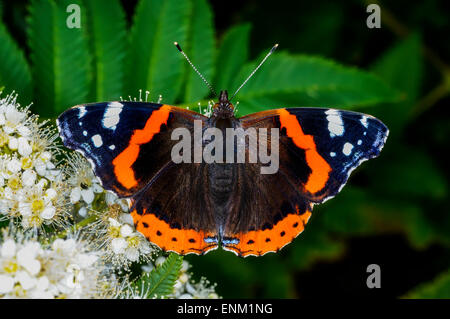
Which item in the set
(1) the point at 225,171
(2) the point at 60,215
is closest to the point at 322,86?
(1) the point at 225,171

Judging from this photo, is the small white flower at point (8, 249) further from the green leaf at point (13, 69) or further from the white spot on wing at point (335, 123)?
the white spot on wing at point (335, 123)

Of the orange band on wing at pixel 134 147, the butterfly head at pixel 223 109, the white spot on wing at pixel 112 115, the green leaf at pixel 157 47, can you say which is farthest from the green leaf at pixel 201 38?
the white spot on wing at pixel 112 115

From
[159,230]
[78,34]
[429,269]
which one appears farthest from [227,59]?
[429,269]

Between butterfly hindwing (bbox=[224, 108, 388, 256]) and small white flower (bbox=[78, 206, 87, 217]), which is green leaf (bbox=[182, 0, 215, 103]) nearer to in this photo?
butterfly hindwing (bbox=[224, 108, 388, 256])

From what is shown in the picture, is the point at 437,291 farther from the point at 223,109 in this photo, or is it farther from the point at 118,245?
the point at 118,245

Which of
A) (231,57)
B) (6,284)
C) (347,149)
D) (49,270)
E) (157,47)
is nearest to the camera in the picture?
(6,284)
